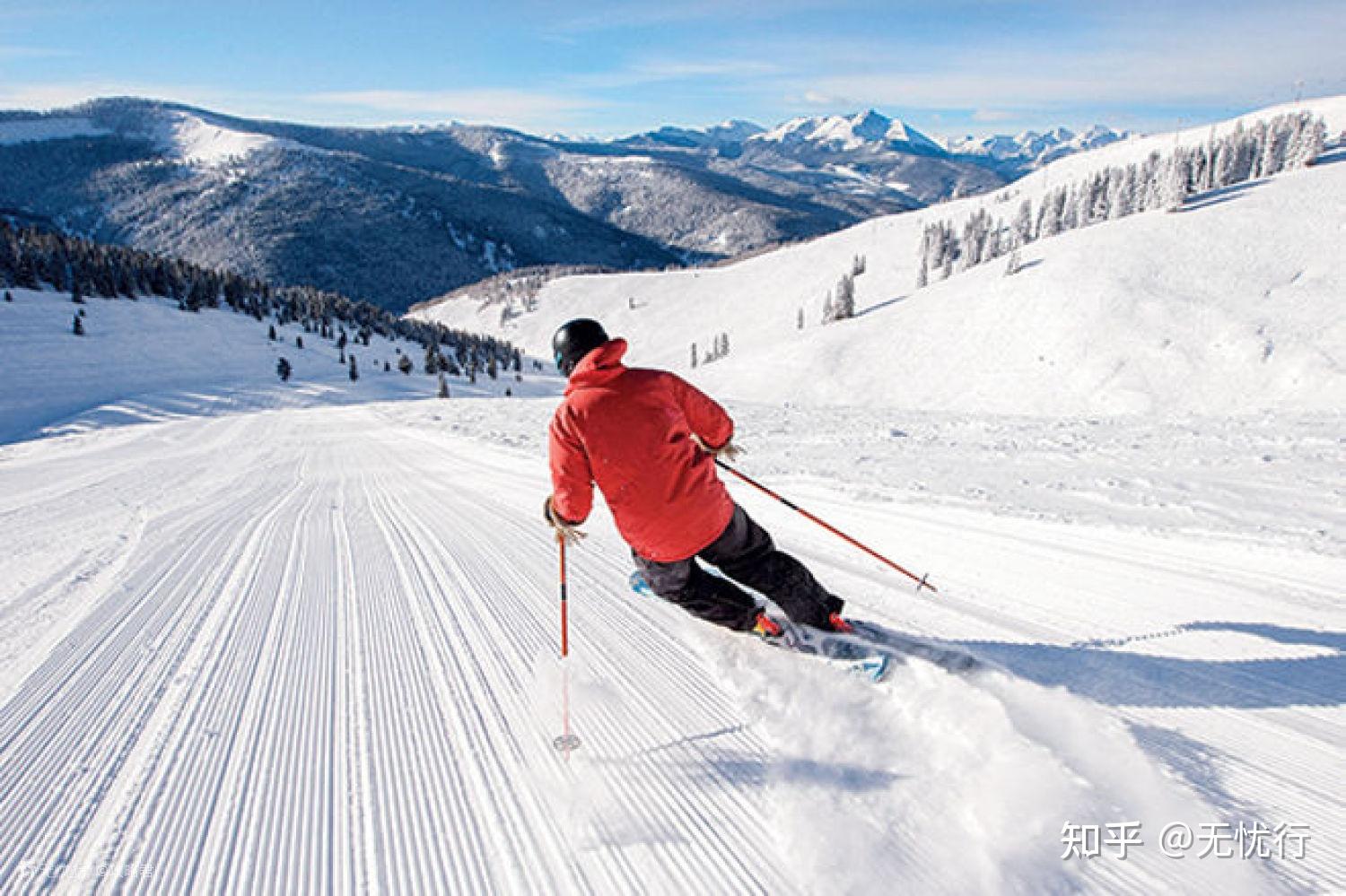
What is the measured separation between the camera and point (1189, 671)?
322 cm

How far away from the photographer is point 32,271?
5069 centimetres

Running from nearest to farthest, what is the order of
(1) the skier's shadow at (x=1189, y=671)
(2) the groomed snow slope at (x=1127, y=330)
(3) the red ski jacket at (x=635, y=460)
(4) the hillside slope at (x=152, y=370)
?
(1) the skier's shadow at (x=1189, y=671), (3) the red ski jacket at (x=635, y=460), (4) the hillside slope at (x=152, y=370), (2) the groomed snow slope at (x=1127, y=330)

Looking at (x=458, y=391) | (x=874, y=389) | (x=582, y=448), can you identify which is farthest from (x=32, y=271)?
(x=582, y=448)

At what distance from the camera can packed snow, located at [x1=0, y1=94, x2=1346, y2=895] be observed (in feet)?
7.49

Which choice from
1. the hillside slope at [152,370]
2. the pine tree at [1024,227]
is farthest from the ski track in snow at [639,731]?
the pine tree at [1024,227]

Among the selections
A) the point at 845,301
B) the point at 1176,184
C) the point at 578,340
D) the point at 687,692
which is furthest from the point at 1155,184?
the point at 687,692

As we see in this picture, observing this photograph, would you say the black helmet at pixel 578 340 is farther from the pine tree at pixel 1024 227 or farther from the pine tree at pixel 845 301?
the pine tree at pixel 1024 227

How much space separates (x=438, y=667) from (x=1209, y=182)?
98.8 m

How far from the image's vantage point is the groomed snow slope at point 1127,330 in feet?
110

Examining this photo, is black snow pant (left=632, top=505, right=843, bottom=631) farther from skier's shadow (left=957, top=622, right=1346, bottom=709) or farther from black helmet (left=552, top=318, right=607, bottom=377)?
black helmet (left=552, top=318, right=607, bottom=377)

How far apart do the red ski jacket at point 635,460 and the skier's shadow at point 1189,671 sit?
74.4 inches

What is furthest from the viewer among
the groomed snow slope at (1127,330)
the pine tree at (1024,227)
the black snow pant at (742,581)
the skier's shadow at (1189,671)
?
the pine tree at (1024,227)

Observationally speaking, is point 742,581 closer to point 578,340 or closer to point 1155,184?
point 578,340

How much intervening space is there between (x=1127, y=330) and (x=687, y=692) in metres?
46.9
